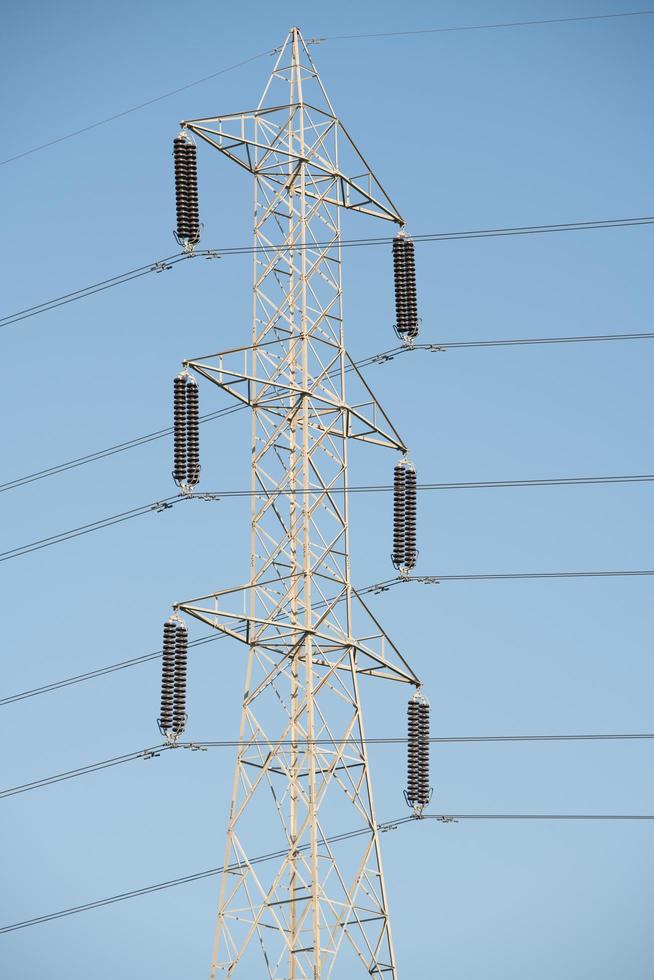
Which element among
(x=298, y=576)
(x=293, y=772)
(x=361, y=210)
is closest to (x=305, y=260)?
(x=361, y=210)

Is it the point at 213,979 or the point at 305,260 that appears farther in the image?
the point at 305,260

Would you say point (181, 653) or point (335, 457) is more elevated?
point (335, 457)

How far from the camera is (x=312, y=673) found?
2736 inches

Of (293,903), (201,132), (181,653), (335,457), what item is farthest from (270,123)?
(293,903)

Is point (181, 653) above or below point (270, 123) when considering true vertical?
below

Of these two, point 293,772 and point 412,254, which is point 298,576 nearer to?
point 293,772

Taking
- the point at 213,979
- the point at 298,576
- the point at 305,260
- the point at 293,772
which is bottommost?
the point at 213,979

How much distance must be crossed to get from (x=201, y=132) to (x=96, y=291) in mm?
5505


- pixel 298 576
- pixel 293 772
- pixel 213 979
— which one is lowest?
pixel 213 979

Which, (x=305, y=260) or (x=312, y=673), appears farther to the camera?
(x=305, y=260)

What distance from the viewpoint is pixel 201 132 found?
243 feet

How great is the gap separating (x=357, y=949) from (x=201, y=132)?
73.4 ft

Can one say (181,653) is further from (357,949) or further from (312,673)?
(357,949)

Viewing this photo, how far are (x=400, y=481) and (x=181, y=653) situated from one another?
8.17 meters
